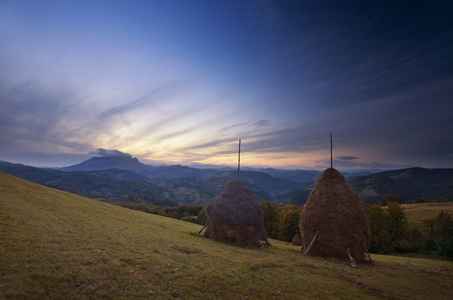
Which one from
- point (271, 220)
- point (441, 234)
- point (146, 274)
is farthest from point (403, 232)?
point (146, 274)

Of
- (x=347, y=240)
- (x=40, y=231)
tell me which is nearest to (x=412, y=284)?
(x=347, y=240)

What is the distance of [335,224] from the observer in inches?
578

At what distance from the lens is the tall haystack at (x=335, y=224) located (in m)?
14.3

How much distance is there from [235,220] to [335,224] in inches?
342

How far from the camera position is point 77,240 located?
33.5 feet

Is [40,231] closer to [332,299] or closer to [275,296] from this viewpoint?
[275,296]

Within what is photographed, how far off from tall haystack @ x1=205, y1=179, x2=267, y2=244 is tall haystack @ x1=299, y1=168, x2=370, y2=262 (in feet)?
14.9

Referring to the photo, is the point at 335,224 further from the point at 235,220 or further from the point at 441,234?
the point at 441,234

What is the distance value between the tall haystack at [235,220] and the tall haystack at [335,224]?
4.54 meters

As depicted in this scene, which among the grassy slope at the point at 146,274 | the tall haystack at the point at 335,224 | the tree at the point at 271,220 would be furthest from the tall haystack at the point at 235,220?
the tree at the point at 271,220

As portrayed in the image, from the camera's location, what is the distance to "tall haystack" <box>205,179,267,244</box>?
59.3 ft

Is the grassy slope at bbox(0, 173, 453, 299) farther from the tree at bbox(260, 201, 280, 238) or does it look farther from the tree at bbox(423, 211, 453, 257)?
the tree at bbox(260, 201, 280, 238)

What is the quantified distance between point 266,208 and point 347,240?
29.9 m

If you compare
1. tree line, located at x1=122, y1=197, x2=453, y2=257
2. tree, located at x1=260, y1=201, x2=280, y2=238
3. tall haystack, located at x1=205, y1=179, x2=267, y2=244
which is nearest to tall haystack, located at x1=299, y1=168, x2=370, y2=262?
tall haystack, located at x1=205, y1=179, x2=267, y2=244
